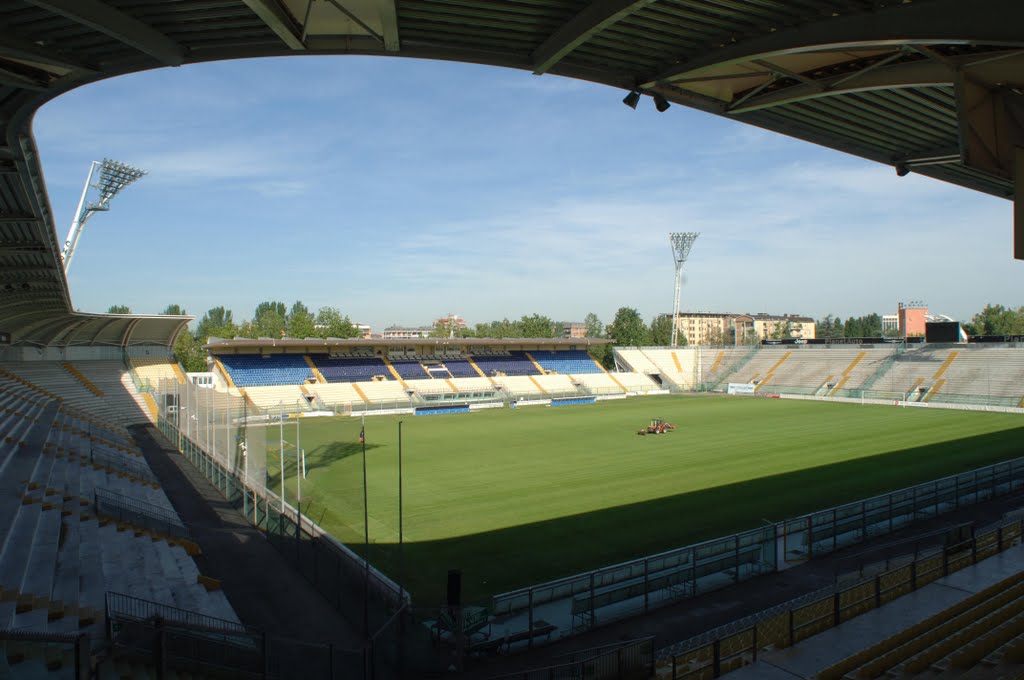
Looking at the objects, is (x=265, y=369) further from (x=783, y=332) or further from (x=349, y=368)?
(x=783, y=332)

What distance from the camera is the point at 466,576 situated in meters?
12.5

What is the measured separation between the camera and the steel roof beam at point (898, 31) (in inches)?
181

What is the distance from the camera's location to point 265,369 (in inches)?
1809

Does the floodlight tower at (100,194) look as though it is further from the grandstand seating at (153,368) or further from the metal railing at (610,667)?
the metal railing at (610,667)

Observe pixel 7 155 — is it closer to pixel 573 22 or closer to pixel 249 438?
pixel 573 22

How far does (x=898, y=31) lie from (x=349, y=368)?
1844 inches

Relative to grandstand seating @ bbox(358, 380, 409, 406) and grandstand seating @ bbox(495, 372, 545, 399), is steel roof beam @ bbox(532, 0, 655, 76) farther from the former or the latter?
grandstand seating @ bbox(495, 372, 545, 399)

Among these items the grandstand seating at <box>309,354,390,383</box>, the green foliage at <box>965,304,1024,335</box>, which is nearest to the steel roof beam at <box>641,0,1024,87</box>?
the grandstand seating at <box>309,354,390,383</box>

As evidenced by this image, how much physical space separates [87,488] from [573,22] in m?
14.0

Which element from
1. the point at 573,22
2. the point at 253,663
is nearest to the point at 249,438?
the point at 253,663

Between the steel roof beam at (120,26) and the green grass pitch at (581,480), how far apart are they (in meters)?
7.85

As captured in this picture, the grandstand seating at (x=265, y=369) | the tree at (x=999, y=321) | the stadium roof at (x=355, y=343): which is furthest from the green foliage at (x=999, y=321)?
the grandstand seating at (x=265, y=369)

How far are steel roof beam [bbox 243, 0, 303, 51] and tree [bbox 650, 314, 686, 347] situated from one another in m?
85.8

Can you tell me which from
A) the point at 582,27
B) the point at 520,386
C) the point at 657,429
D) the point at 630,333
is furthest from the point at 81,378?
the point at 630,333
